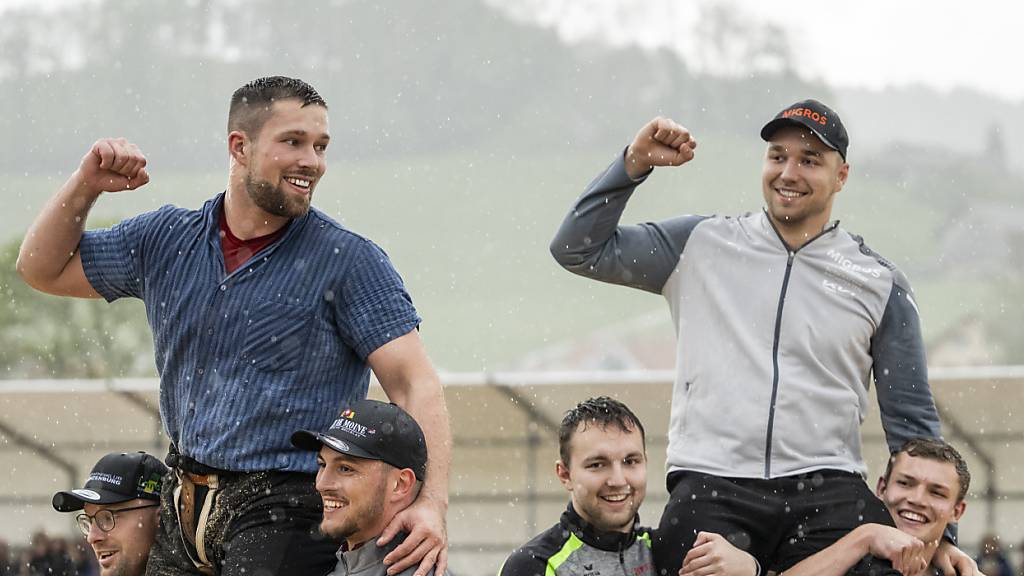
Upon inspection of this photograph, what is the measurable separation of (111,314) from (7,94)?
48932 millimetres

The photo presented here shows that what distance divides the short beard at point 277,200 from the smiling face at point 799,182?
4.80ft

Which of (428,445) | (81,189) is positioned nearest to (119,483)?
(81,189)

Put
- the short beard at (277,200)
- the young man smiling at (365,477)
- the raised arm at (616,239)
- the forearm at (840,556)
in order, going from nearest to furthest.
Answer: the young man smiling at (365,477) < the short beard at (277,200) < the forearm at (840,556) < the raised arm at (616,239)

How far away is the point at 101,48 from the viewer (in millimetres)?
99688

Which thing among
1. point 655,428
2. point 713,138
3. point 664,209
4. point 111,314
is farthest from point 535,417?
point 713,138

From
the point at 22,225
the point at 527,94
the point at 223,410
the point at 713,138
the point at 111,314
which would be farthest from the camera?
the point at 527,94

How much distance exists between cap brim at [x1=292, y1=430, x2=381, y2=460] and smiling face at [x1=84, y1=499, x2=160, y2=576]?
0.87 meters

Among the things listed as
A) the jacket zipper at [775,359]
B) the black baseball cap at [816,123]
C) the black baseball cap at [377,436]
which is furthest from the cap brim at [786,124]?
the black baseball cap at [377,436]

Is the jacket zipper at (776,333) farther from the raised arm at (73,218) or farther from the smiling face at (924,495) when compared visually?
the raised arm at (73,218)

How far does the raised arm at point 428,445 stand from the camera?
12.9ft

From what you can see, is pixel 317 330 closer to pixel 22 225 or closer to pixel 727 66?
pixel 22 225

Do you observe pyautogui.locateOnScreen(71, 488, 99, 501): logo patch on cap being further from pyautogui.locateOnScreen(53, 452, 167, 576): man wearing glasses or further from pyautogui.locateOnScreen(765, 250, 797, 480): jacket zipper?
pyautogui.locateOnScreen(765, 250, 797, 480): jacket zipper

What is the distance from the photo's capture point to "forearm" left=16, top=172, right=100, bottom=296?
4465 mm

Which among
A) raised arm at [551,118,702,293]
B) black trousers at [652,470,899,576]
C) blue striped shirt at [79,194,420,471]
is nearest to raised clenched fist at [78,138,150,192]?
blue striped shirt at [79,194,420,471]
